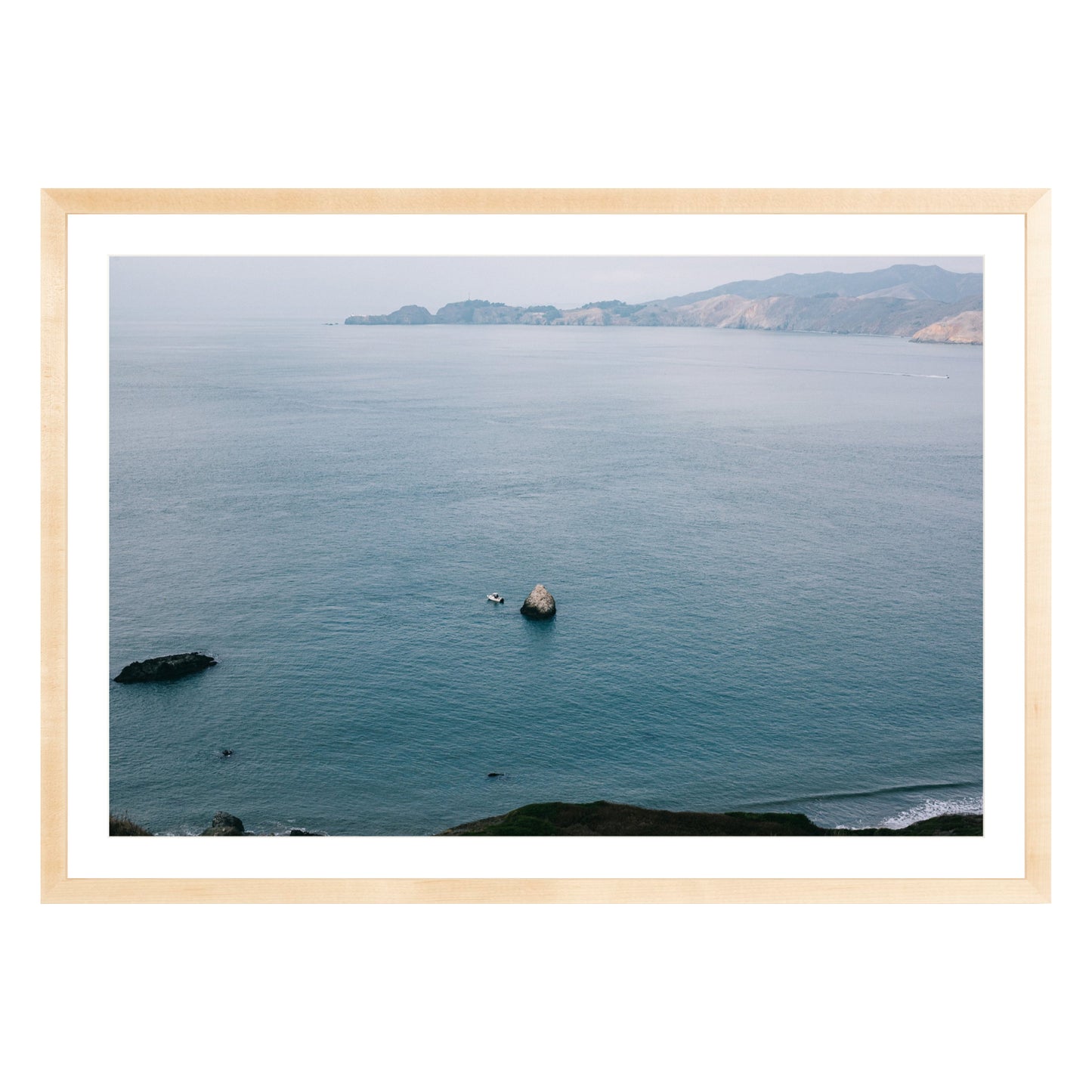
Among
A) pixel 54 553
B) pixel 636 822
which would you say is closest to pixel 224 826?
pixel 636 822

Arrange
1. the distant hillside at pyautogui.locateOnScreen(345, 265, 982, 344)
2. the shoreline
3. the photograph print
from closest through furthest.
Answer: the shoreline, the distant hillside at pyautogui.locateOnScreen(345, 265, 982, 344), the photograph print

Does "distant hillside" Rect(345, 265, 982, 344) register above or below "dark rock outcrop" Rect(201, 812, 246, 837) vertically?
above
